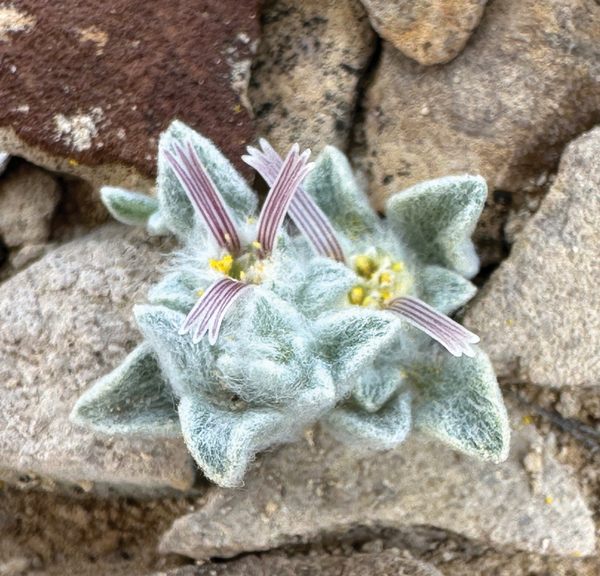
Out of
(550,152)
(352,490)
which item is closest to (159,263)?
(352,490)

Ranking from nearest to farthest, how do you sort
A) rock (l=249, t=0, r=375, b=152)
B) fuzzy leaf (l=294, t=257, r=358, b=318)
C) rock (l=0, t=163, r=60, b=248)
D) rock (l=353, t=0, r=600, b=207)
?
fuzzy leaf (l=294, t=257, r=358, b=318) < rock (l=353, t=0, r=600, b=207) < rock (l=249, t=0, r=375, b=152) < rock (l=0, t=163, r=60, b=248)

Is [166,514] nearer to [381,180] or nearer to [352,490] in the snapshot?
[352,490]

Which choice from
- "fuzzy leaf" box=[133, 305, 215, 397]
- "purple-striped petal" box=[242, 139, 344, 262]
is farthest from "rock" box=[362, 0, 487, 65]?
"fuzzy leaf" box=[133, 305, 215, 397]

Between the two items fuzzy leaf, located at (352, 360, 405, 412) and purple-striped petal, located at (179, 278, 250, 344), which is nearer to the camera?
purple-striped petal, located at (179, 278, 250, 344)

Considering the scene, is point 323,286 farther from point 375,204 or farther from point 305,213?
point 375,204

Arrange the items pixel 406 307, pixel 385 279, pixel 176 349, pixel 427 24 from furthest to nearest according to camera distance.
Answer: pixel 427 24
pixel 385 279
pixel 406 307
pixel 176 349

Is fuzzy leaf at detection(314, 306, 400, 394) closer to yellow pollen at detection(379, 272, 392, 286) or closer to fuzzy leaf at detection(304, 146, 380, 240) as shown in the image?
yellow pollen at detection(379, 272, 392, 286)

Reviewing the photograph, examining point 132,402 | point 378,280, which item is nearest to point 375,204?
point 378,280
